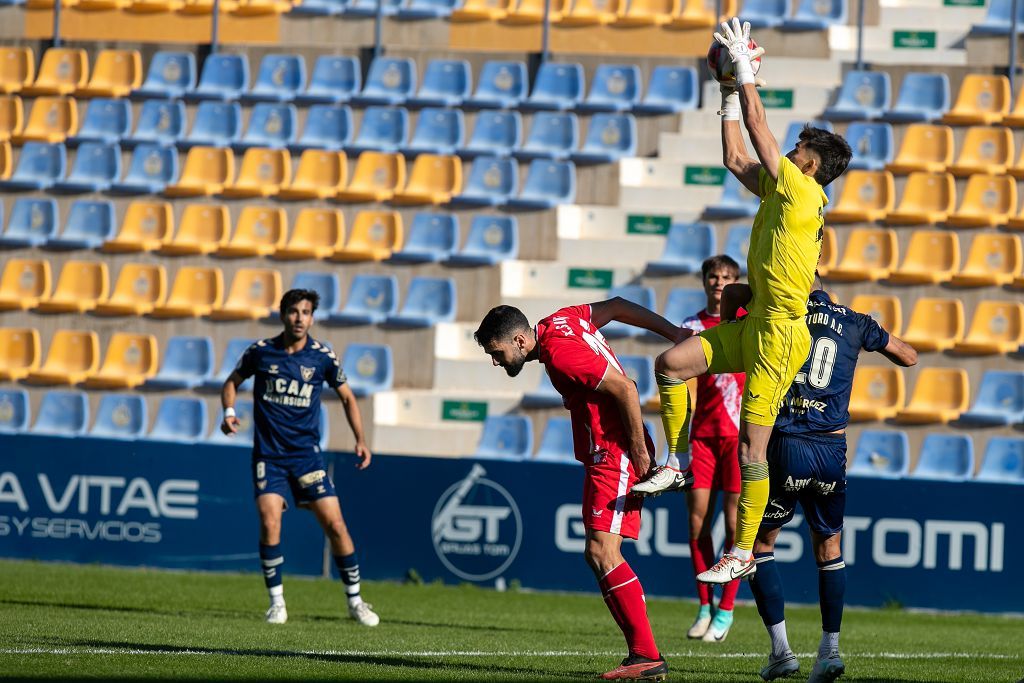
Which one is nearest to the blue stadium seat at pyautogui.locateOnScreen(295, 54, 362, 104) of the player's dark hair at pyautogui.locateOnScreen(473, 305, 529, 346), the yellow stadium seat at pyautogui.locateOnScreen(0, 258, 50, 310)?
the yellow stadium seat at pyautogui.locateOnScreen(0, 258, 50, 310)

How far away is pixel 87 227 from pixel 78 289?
92 cm

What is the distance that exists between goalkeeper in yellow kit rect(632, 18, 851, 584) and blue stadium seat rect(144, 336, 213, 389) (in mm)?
10216

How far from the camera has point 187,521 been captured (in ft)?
47.4

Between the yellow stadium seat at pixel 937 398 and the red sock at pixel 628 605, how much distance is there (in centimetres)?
805

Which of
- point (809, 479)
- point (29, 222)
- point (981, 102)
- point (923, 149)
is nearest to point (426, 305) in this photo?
point (29, 222)

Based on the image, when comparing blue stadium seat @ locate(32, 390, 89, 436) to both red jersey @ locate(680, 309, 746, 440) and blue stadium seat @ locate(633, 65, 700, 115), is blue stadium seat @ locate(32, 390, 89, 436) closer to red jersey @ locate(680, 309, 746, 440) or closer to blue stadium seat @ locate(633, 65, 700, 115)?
blue stadium seat @ locate(633, 65, 700, 115)

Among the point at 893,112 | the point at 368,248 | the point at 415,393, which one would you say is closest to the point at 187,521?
the point at 415,393

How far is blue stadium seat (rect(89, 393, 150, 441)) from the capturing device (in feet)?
55.0

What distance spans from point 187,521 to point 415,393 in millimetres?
3138

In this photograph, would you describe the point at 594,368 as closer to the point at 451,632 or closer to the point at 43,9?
the point at 451,632

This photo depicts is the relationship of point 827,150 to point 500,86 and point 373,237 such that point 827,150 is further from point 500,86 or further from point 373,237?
point 500,86

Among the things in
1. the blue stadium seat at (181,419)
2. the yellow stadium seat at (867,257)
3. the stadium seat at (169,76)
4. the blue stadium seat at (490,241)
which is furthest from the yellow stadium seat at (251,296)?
the yellow stadium seat at (867,257)

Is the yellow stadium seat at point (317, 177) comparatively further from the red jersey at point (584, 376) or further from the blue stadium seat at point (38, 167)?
the red jersey at point (584, 376)

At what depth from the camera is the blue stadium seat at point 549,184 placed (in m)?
17.9
